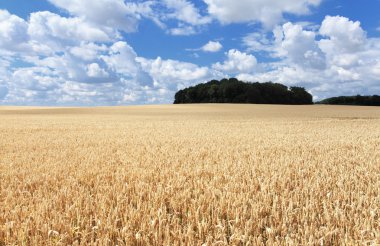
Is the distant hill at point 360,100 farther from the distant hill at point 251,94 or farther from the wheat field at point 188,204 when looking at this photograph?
the wheat field at point 188,204

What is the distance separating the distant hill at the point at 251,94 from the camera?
104 meters

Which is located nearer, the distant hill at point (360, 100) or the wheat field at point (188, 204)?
the wheat field at point (188, 204)

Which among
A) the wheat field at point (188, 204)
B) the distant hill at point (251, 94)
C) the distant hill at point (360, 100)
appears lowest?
the wheat field at point (188, 204)

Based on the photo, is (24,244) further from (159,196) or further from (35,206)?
(159,196)

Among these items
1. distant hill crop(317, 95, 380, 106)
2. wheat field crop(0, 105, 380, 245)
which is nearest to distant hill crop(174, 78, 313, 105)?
distant hill crop(317, 95, 380, 106)

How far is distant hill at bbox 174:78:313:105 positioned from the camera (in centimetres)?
10400

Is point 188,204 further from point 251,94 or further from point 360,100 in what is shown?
point 360,100

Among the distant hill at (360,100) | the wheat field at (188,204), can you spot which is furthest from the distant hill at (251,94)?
the wheat field at (188,204)

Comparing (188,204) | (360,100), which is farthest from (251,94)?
→ (188,204)

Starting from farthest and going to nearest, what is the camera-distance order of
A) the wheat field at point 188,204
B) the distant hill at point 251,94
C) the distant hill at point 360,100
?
the distant hill at point 251,94, the distant hill at point 360,100, the wheat field at point 188,204

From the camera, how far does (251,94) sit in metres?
103

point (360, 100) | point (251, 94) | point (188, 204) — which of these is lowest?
point (188, 204)

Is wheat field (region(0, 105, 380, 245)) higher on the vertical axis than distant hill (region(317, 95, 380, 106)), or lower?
lower

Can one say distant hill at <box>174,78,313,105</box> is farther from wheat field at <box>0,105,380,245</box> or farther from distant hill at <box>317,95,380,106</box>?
wheat field at <box>0,105,380,245</box>
